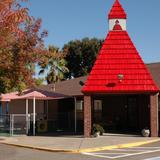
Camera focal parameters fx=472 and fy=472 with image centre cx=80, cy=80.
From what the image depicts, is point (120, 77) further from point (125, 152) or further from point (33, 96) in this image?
point (125, 152)

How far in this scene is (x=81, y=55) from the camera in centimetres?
6588

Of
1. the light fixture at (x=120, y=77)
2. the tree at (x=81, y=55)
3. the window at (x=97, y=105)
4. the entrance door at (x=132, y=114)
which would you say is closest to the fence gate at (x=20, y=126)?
the window at (x=97, y=105)

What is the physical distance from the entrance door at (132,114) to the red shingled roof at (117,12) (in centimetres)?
606

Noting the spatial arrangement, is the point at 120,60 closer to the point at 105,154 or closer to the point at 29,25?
the point at 29,25

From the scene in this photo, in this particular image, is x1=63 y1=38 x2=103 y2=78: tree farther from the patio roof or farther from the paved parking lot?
the paved parking lot

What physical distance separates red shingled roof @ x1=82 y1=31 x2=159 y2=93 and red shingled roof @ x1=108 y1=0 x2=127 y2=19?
1.14 metres

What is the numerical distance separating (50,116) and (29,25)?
587 inches

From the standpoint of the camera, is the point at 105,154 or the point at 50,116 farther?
the point at 50,116

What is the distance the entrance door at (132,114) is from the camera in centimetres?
3249

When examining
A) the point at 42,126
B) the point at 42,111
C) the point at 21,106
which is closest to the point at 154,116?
the point at 42,126

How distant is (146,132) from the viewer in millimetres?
27391

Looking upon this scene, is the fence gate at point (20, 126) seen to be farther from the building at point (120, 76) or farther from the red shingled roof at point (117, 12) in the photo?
the red shingled roof at point (117, 12)

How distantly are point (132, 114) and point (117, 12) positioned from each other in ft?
23.9

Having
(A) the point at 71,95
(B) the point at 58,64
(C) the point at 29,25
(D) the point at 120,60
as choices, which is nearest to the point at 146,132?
(D) the point at 120,60
